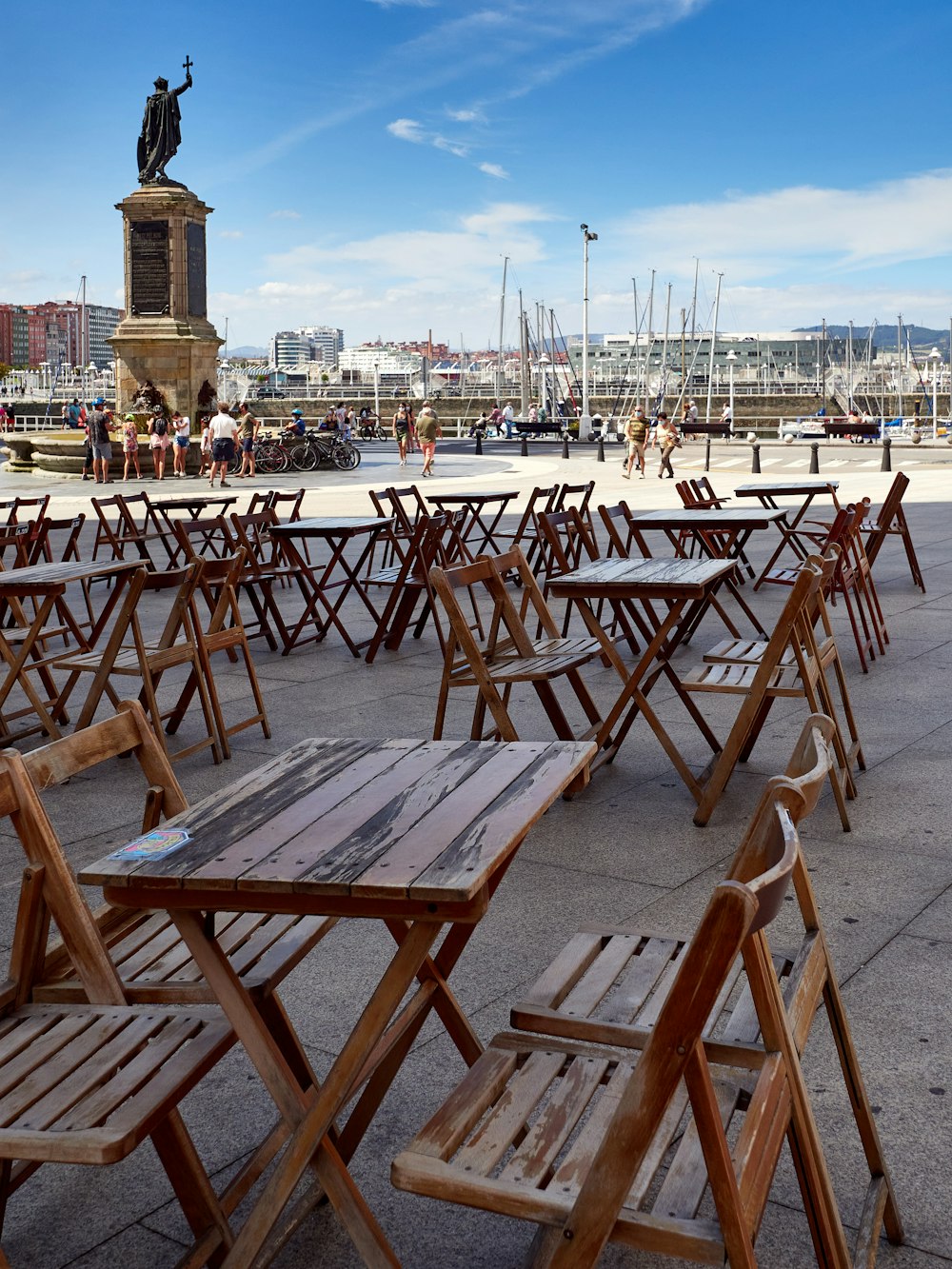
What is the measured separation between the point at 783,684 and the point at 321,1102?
3.81 meters

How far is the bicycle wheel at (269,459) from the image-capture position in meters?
28.7

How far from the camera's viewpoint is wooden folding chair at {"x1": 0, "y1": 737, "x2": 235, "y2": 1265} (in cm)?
213

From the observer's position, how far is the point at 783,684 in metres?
5.73

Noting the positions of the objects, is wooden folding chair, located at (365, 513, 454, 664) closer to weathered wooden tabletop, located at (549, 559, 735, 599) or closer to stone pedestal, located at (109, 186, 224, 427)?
weathered wooden tabletop, located at (549, 559, 735, 599)

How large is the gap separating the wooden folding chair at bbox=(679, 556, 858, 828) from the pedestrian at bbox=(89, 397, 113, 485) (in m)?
21.9

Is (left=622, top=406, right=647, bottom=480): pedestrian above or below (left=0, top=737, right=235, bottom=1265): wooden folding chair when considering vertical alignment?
above

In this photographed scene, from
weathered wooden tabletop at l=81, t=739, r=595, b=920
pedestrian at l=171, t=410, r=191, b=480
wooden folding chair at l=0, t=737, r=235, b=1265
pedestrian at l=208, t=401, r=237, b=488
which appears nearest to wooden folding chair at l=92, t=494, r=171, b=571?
weathered wooden tabletop at l=81, t=739, r=595, b=920

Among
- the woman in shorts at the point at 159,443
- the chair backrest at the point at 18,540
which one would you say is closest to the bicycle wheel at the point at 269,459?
the woman in shorts at the point at 159,443

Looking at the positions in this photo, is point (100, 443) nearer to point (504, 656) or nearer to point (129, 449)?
point (129, 449)

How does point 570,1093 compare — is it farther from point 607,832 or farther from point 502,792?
point 607,832

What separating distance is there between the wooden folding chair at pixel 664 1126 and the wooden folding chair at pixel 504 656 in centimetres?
284

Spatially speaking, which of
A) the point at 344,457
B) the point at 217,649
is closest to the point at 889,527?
the point at 217,649

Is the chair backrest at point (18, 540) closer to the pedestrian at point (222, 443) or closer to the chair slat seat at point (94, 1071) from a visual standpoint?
the chair slat seat at point (94, 1071)

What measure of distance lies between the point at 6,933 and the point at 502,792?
210 centimetres
